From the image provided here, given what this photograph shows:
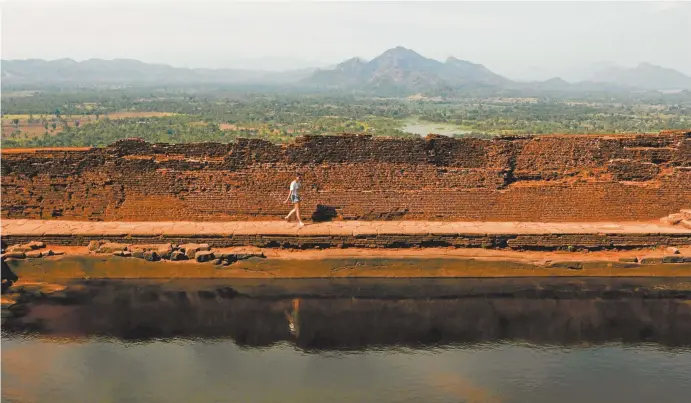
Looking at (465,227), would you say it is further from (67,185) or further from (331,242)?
(67,185)

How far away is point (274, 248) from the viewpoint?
1173 centimetres

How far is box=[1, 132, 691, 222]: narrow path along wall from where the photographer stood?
41.4 ft

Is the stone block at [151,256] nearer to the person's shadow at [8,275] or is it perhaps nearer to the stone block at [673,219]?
the person's shadow at [8,275]

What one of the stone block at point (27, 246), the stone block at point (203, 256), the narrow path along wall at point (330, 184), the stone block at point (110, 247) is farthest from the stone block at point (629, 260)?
the stone block at point (27, 246)

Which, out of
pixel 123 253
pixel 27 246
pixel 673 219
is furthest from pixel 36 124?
pixel 673 219

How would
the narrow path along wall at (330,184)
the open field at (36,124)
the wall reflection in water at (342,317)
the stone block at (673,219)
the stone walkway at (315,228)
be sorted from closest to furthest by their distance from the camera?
1. the wall reflection in water at (342,317)
2. the stone walkway at (315,228)
3. the stone block at (673,219)
4. the narrow path along wall at (330,184)
5. the open field at (36,124)

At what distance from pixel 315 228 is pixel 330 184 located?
1160mm

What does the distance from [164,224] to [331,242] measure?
3383mm

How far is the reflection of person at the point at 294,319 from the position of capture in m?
9.38

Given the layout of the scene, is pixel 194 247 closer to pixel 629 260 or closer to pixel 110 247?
pixel 110 247

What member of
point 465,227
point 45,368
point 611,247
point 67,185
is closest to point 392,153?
point 465,227

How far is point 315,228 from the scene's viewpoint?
39.6 feet

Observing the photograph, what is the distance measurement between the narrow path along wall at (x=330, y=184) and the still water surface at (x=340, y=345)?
6.95 feet

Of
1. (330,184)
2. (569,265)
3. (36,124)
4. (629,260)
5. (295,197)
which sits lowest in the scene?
(36,124)
